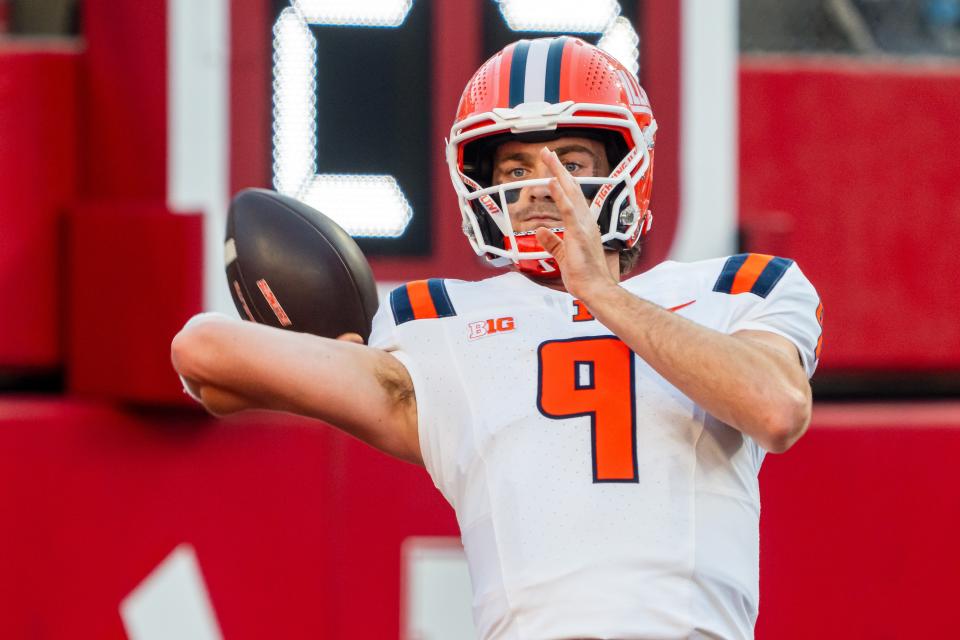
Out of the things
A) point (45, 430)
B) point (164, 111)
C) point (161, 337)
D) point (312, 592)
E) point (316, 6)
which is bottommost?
point (312, 592)

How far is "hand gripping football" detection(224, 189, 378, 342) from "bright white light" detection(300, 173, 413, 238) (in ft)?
2.61

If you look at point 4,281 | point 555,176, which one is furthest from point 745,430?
point 4,281

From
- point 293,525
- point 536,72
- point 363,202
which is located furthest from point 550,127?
point 293,525

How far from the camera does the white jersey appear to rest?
1.41 metres

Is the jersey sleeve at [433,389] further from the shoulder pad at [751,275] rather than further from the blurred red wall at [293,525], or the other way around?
the blurred red wall at [293,525]

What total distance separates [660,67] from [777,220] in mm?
391

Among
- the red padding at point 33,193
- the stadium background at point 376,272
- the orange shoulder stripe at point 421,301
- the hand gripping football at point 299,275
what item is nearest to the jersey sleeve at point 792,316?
the orange shoulder stripe at point 421,301

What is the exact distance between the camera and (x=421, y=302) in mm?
1643

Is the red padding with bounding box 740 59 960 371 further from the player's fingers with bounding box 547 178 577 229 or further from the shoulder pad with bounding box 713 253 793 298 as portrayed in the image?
Result: the player's fingers with bounding box 547 178 577 229

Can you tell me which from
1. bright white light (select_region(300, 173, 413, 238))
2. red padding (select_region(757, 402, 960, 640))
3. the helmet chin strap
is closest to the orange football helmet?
Answer: the helmet chin strap

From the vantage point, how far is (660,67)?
2.75 meters

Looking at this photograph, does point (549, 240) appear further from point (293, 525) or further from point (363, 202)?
point (293, 525)

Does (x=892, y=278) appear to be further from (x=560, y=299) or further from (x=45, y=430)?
(x=45, y=430)

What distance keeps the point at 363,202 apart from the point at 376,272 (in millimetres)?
135
